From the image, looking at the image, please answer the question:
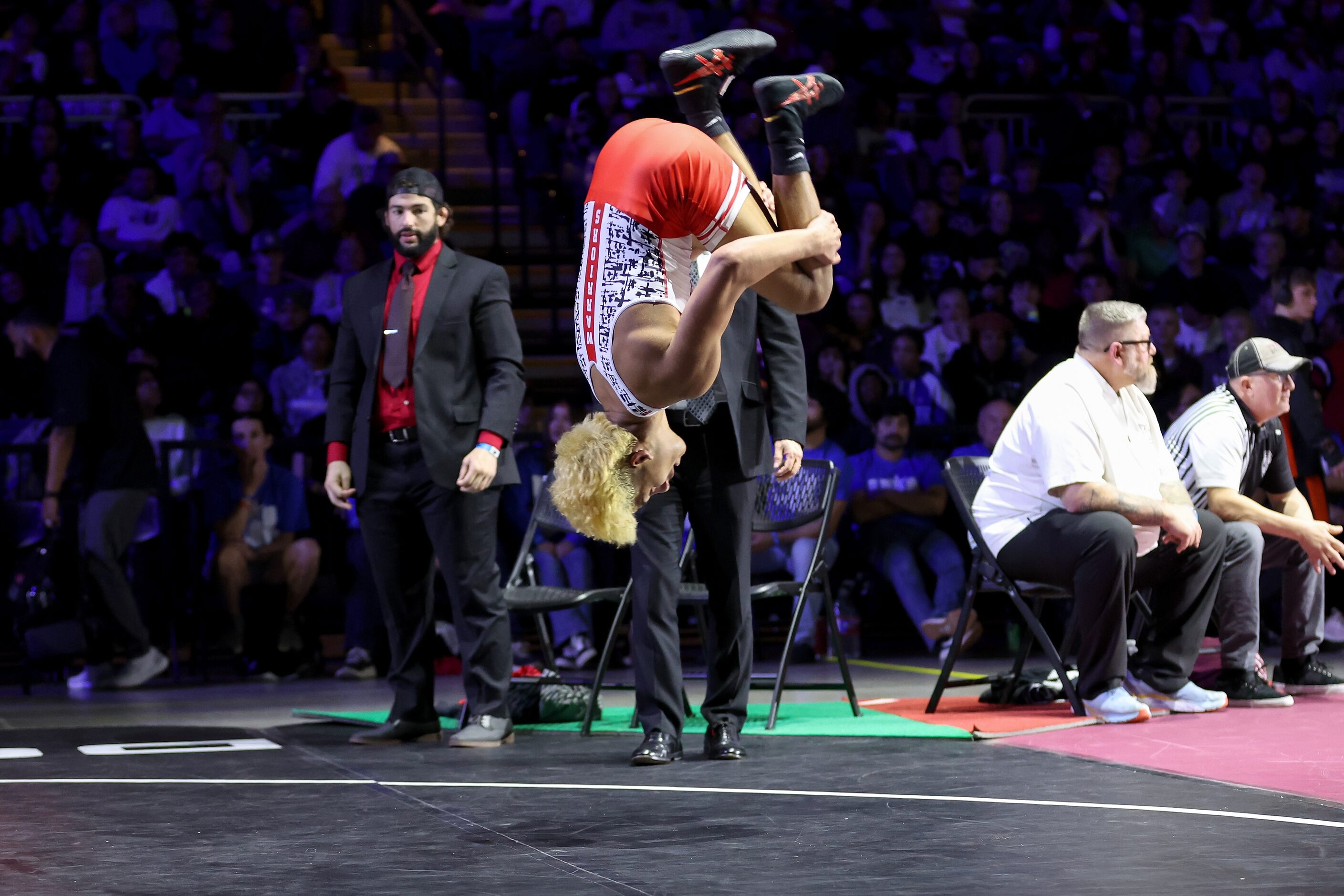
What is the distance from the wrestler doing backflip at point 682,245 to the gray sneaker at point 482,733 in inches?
59.7

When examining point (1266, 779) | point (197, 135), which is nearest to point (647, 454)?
point (1266, 779)

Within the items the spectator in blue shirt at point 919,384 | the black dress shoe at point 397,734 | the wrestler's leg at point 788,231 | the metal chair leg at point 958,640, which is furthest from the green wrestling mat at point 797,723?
the spectator in blue shirt at point 919,384

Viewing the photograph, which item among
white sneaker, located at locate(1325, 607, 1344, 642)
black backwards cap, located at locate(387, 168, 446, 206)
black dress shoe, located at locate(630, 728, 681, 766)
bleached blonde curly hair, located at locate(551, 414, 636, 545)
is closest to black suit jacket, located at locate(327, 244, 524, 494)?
black backwards cap, located at locate(387, 168, 446, 206)

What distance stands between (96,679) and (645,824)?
14.3 feet

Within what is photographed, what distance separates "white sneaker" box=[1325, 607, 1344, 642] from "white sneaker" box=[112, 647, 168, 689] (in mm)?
5524

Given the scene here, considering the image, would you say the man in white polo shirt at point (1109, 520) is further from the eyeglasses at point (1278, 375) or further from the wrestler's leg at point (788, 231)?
the wrestler's leg at point (788, 231)

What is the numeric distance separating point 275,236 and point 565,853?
20.5 ft

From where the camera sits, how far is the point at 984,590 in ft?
18.3

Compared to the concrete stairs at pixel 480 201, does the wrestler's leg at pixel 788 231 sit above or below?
below

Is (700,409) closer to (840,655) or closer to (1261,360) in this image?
(840,655)

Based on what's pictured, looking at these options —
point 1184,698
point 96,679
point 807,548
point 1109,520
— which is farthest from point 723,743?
point 96,679

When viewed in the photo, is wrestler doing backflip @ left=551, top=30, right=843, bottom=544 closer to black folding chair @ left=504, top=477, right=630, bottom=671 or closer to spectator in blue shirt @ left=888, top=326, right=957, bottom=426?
black folding chair @ left=504, top=477, right=630, bottom=671

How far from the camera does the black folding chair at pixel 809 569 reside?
5.32 metres

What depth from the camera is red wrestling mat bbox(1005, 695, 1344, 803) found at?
158 inches
